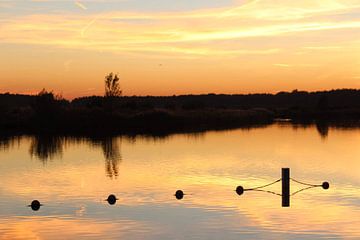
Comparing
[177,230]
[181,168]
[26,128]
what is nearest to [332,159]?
[181,168]

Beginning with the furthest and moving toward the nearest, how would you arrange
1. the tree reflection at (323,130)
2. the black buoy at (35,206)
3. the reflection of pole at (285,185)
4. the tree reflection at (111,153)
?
the tree reflection at (323,130)
the tree reflection at (111,153)
the black buoy at (35,206)
the reflection of pole at (285,185)

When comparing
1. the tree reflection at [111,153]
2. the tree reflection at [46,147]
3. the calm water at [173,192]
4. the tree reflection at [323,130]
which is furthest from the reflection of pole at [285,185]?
the tree reflection at [323,130]

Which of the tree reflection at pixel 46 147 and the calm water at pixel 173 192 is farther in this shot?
the tree reflection at pixel 46 147

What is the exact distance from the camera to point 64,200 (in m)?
23.7

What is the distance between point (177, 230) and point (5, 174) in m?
15.6

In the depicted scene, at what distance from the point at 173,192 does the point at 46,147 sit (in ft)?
82.7

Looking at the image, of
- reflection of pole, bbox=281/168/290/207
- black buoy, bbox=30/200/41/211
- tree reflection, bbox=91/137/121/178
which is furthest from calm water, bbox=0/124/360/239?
reflection of pole, bbox=281/168/290/207

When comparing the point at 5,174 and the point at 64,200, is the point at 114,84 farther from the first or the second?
the point at 64,200

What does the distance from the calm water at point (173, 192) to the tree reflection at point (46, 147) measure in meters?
0.17

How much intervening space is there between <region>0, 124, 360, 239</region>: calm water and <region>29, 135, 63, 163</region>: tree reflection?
6.7 inches

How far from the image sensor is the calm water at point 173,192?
61.1 feet

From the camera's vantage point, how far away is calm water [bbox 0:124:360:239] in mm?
18609

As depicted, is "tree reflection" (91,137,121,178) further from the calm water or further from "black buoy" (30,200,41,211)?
"black buoy" (30,200,41,211)

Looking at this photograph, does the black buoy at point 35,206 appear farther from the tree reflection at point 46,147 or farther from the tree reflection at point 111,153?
the tree reflection at point 46,147
